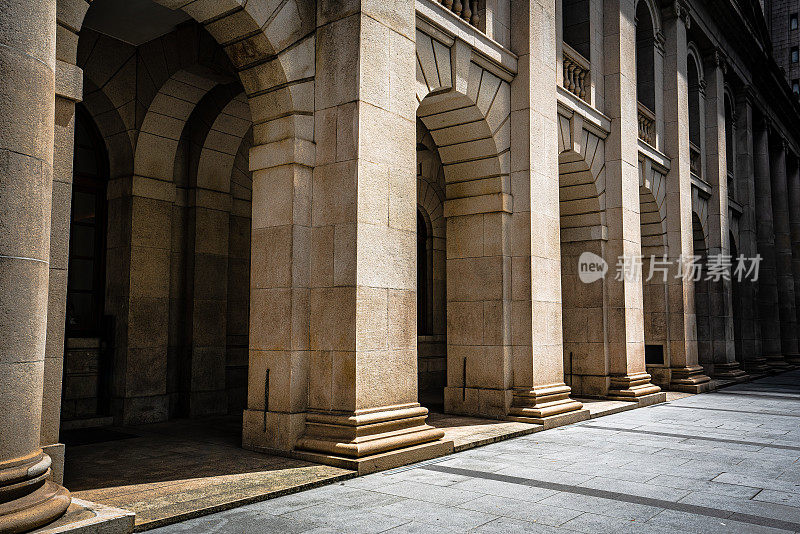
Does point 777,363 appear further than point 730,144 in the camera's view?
Yes

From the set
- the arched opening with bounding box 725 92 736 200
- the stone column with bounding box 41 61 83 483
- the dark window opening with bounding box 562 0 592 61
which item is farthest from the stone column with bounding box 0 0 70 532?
the arched opening with bounding box 725 92 736 200

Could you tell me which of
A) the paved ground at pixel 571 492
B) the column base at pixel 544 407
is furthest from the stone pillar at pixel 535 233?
the paved ground at pixel 571 492

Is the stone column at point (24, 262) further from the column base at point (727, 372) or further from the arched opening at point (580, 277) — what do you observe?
the column base at point (727, 372)

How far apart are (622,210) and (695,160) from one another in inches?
362

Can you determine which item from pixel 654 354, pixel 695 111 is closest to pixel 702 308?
pixel 654 354

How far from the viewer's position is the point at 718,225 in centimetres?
2320

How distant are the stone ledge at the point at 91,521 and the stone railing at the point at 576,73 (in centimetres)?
1253

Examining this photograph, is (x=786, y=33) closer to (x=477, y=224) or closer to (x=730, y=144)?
(x=730, y=144)

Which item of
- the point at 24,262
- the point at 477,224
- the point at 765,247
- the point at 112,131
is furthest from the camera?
the point at 765,247

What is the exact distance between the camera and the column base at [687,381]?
18609 millimetres

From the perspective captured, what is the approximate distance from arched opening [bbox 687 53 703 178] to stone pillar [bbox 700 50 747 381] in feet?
2.62

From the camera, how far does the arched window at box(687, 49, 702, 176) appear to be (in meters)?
22.7

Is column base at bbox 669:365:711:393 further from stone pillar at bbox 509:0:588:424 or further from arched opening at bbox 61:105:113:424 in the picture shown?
arched opening at bbox 61:105:113:424

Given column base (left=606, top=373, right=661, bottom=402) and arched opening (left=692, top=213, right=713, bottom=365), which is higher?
arched opening (left=692, top=213, right=713, bottom=365)
